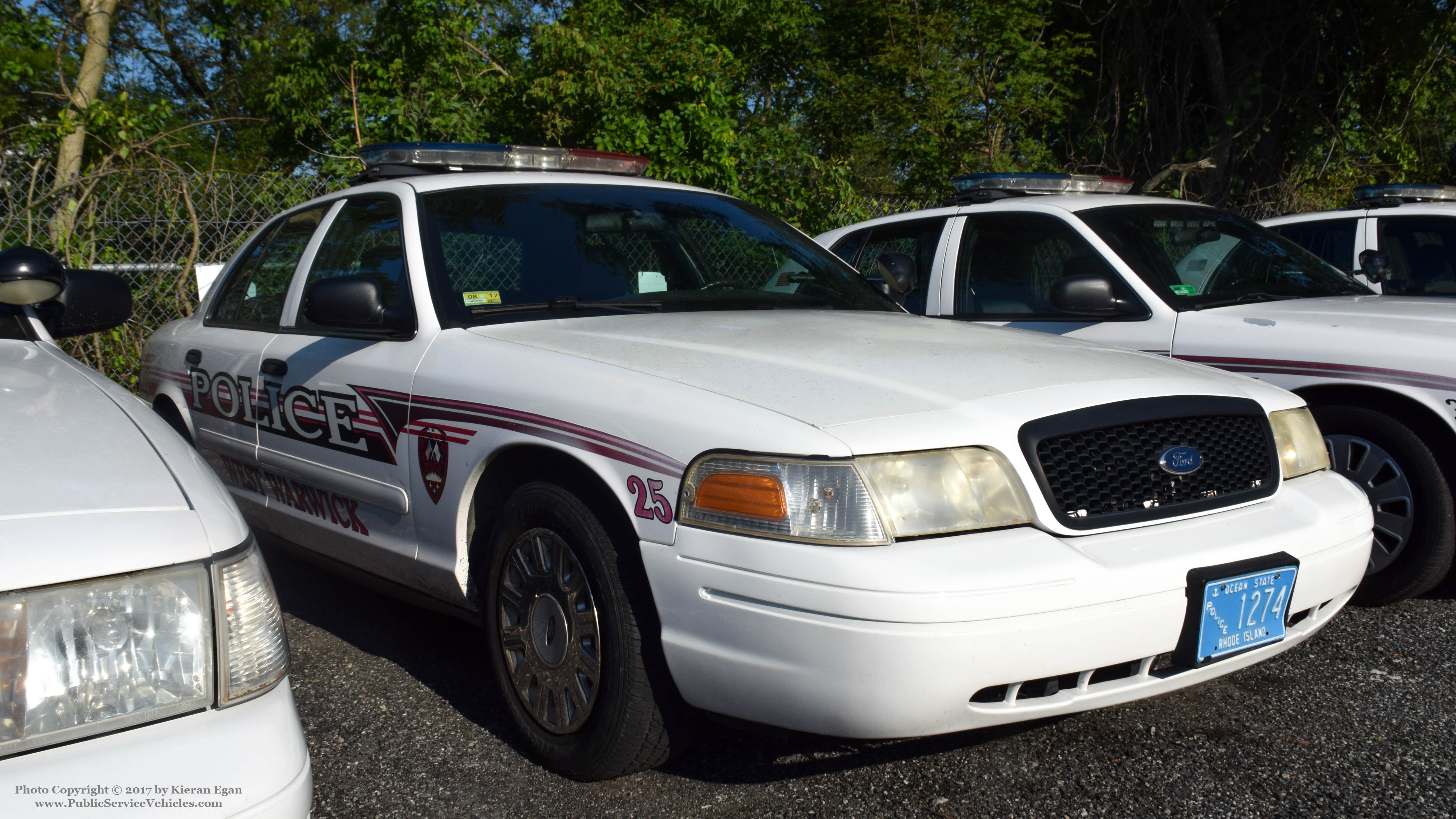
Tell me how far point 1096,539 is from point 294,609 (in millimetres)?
3053

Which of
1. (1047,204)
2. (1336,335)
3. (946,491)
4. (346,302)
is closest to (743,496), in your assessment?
(946,491)

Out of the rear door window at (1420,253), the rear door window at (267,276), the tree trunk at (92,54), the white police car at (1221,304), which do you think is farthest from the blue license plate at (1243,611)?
the tree trunk at (92,54)

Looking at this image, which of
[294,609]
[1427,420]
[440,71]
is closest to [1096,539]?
[1427,420]

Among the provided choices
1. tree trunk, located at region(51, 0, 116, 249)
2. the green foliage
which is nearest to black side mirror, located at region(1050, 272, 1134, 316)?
the green foliage

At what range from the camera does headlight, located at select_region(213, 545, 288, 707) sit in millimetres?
1568

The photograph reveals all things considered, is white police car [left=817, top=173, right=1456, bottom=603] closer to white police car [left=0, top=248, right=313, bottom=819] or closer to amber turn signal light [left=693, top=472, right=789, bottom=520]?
amber turn signal light [left=693, top=472, right=789, bottom=520]

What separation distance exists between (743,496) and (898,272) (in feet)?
7.47

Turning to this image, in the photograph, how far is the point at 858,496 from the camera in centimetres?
215

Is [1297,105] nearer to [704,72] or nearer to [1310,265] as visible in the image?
[704,72]

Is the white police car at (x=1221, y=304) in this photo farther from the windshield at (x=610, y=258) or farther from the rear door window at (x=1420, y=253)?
the windshield at (x=610, y=258)

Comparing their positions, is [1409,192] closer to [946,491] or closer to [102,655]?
[946,491]

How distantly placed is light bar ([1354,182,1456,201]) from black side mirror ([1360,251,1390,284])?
100 cm

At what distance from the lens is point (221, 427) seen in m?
4.07

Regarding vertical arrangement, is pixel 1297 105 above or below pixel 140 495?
above
